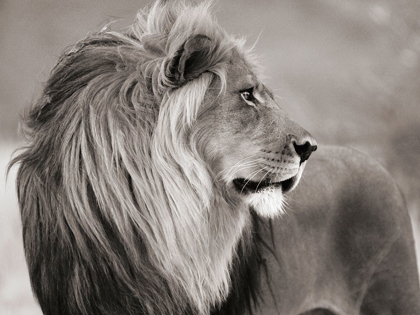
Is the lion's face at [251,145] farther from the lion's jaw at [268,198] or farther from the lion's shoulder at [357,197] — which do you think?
the lion's shoulder at [357,197]

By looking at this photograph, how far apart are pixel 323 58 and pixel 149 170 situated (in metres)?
8.52

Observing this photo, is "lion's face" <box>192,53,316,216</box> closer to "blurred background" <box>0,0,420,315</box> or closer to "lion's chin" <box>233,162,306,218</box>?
"lion's chin" <box>233,162,306,218</box>

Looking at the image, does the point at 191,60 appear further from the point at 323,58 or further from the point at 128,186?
the point at 323,58

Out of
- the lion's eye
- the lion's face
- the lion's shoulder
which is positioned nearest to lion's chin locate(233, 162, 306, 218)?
the lion's face

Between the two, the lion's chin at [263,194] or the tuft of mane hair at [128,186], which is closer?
the tuft of mane hair at [128,186]

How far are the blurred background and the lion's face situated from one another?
469 centimetres

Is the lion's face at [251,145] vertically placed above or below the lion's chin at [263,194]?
above

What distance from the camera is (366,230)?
3.87 m

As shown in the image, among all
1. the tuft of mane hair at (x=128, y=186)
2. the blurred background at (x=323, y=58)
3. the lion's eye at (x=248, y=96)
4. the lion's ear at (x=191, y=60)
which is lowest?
the tuft of mane hair at (x=128, y=186)

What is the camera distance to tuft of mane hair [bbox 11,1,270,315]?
9.36 ft

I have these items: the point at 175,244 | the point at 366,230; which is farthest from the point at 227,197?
the point at 366,230

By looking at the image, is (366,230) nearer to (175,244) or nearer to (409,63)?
(175,244)

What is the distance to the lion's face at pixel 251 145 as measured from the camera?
2.96m

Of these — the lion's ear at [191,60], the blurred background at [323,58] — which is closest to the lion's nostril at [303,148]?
the lion's ear at [191,60]
